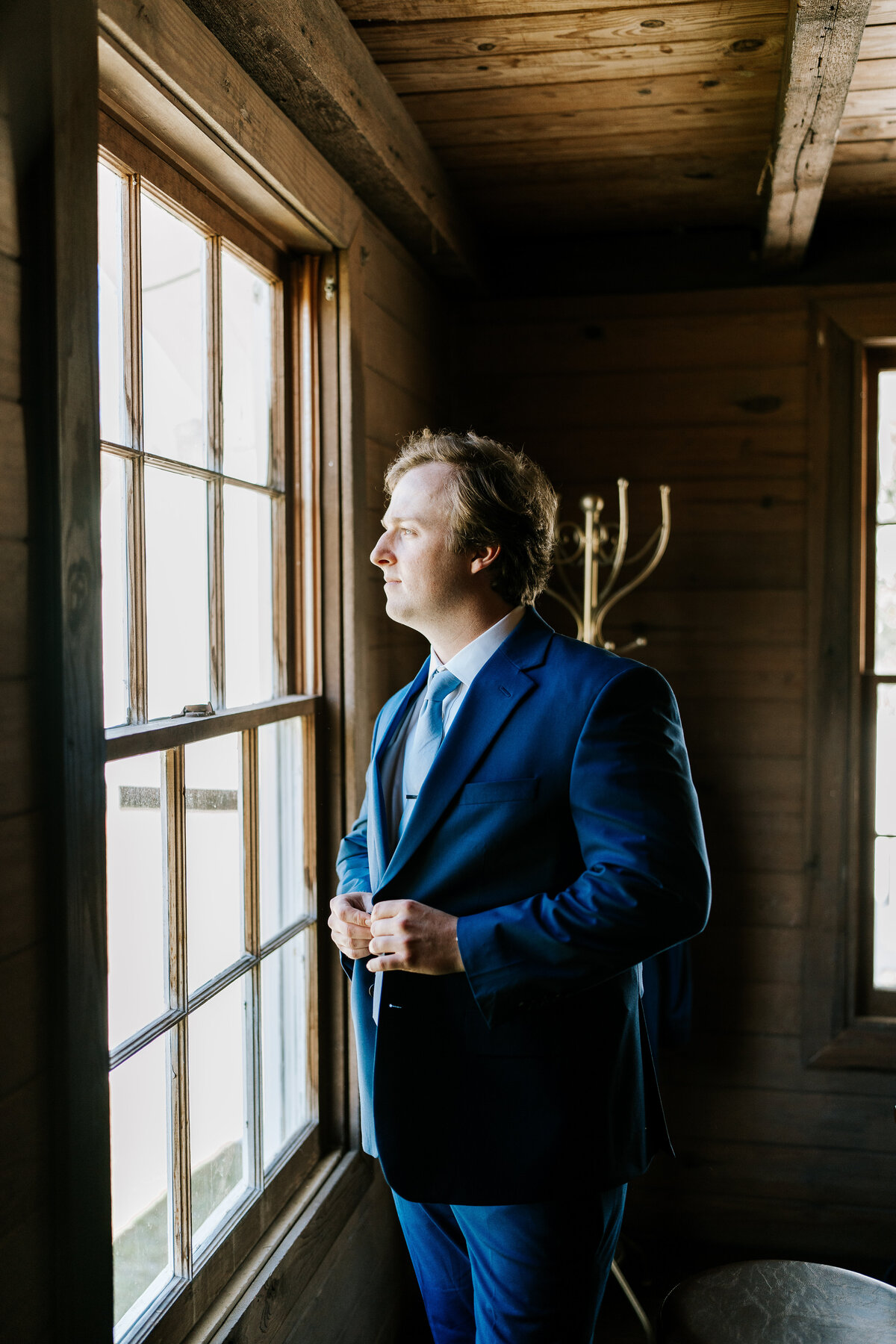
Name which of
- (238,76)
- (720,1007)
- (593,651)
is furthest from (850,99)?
(720,1007)

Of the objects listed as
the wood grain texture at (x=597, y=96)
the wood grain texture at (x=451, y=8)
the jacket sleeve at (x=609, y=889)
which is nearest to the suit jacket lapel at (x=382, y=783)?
the jacket sleeve at (x=609, y=889)

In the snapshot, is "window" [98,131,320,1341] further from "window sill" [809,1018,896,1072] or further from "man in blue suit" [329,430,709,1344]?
"window sill" [809,1018,896,1072]

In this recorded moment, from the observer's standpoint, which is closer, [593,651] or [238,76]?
[593,651]

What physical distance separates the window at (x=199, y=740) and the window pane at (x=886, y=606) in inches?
68.5

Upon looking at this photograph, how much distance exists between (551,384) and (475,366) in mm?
236

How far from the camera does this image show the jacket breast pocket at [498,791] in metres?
1.37

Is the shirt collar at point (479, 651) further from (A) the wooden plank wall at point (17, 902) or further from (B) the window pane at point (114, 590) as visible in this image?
(A) the wooden plank wall at point (17, 902)

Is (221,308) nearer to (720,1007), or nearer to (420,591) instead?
(420,591)

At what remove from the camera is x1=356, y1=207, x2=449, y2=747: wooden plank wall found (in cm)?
231

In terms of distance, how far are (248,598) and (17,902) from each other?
0.93 metres

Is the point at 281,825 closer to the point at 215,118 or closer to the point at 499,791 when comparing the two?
the point at 499,791

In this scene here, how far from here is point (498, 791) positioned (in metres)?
1.38

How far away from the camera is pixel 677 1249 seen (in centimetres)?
298

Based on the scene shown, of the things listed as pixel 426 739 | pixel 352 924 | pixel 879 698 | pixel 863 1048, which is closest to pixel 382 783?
pixel 426 739
